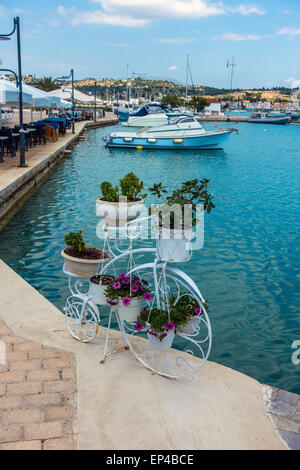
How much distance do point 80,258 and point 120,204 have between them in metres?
0.62

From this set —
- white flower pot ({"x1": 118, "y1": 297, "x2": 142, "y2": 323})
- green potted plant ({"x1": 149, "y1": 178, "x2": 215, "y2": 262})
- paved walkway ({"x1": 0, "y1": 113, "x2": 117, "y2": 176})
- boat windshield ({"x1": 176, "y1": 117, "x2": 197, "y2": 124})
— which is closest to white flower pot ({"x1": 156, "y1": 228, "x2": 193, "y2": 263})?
green potted plant ({"x1": 149, "y1": 178, "x2": 215, "y2": 262})

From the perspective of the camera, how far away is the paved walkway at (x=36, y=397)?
2.79 metres

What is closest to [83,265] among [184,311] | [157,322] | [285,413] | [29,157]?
[157,322]

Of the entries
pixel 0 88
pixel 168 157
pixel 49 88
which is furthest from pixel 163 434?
pixel 49 88

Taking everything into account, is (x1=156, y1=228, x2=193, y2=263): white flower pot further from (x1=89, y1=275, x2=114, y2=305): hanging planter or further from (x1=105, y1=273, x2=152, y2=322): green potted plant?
(x1=89, y1=275, x2=114, y2=305): hanging planter

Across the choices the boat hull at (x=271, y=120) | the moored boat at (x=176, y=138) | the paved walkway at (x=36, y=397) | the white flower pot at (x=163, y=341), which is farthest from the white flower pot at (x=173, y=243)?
the boat hull at (x=271, y=120)

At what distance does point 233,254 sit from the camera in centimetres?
826

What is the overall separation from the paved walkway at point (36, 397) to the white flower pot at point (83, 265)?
0.72 meters

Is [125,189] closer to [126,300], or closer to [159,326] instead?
[126,300]

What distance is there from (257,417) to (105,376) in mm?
1195

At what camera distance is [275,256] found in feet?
27.0

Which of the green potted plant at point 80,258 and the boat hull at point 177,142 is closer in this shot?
the green potted plant at point 80,258

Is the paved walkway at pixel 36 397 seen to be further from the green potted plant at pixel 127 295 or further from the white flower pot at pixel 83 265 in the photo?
the white flower pot at pixel 83 265

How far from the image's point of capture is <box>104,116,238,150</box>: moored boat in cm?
2781
